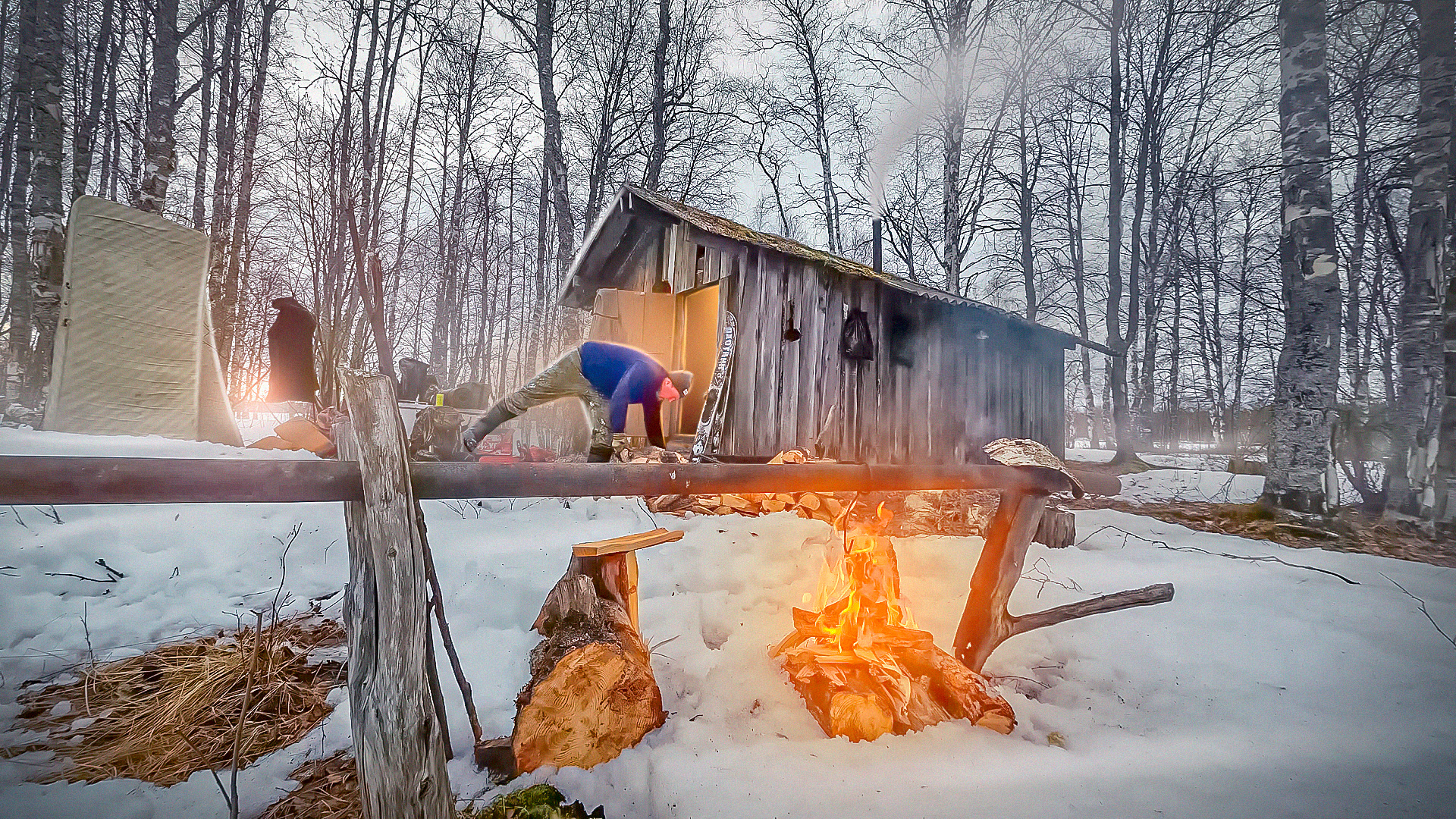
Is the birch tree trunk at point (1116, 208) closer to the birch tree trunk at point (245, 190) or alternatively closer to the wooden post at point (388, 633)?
the wooden post at point (388, 633)

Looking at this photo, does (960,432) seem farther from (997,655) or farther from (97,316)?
(97,316)

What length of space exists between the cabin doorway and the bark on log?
605 centimetres

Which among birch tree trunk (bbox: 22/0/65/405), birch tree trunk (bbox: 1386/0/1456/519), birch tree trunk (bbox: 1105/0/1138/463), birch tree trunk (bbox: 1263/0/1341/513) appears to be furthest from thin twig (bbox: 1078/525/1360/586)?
birch tree trunk (bbox: 22/0/65/405)

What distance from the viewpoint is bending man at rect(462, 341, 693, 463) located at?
4594mm

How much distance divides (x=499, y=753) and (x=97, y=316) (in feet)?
17.7

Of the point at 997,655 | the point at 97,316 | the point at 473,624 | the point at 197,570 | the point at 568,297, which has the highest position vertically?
the point at 568,297

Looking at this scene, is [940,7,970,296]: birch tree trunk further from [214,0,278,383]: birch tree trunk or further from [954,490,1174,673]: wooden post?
[214,0,278,383]: birch tree trunk

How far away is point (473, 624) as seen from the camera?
2941 millimetres

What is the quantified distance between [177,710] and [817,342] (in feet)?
23.8

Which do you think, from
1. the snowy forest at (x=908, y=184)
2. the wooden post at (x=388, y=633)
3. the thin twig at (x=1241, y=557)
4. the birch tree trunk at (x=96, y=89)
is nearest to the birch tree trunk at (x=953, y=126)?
the snowy forest at (x=908, y=184)

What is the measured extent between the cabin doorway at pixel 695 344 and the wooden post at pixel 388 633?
22.9 ft

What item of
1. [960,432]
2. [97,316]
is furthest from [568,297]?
[960,432]

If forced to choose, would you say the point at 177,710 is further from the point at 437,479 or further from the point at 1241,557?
the point at 1241,557

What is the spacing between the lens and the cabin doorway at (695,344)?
8750mm
